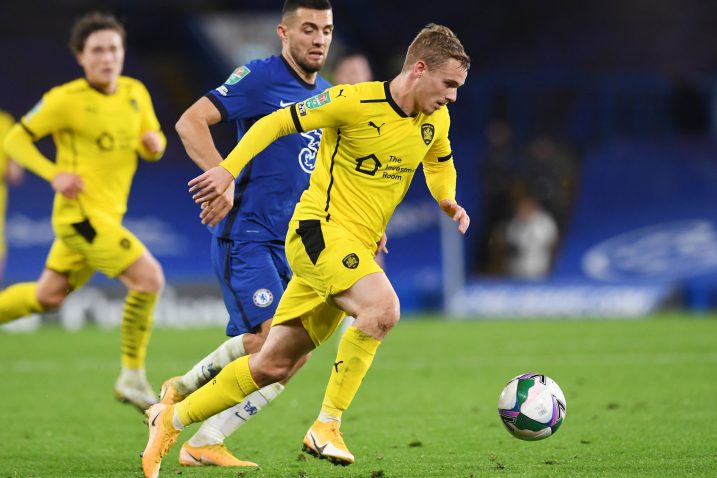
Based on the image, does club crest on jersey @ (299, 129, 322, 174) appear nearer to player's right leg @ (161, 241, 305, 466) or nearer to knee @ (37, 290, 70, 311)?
player's right leg @ (161, 241, 305, 466)

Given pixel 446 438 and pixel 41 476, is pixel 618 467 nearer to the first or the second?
pixel 446 438

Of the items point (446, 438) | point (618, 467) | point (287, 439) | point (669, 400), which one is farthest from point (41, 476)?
point (669, 400)

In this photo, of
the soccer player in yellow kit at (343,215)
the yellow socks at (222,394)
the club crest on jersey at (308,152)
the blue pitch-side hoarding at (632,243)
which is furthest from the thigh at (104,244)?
the blue pitch-side hoarding at (632,243)

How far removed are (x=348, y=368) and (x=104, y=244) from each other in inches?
132

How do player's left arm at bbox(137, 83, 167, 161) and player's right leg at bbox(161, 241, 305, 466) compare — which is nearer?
Result: player's right leg at bbox(161, 241, 305, 466)

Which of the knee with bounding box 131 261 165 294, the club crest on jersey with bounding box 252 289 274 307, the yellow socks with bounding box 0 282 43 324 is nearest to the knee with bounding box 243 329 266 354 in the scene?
the club crest on jersey with bounding box 252 289 274 307

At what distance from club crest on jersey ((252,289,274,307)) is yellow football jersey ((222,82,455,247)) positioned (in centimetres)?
80

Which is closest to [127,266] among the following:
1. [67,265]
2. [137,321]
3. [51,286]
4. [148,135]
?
[137,321]

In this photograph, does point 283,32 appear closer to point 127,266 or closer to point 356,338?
point 356,338

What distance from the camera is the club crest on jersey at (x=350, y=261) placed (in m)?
5.30

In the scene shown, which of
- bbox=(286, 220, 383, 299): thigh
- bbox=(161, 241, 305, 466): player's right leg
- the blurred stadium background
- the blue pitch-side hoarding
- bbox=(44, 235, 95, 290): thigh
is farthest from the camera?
the blurred stadium background

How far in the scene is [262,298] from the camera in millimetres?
6262

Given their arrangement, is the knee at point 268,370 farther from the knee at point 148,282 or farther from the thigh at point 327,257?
the knee at point 148,282

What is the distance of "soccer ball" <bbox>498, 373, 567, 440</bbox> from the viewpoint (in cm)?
576
